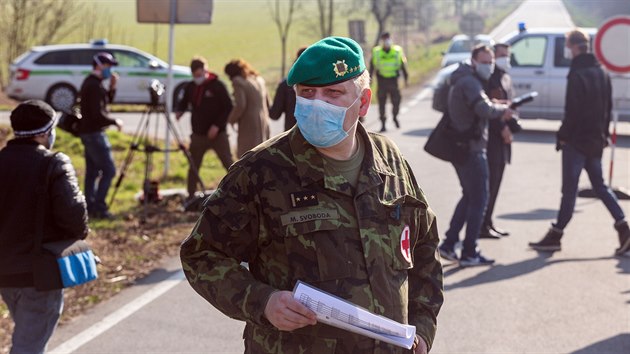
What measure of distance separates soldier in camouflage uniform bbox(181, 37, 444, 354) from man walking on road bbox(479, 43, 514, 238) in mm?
6862

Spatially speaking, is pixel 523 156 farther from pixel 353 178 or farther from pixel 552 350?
pixel 353 178

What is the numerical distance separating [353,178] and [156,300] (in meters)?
5.25

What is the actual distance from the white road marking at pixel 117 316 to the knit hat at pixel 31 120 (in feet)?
6.40

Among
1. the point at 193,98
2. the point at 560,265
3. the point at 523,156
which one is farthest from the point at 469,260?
the point at 523,156

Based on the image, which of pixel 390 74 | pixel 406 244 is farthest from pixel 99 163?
pixel 390 74

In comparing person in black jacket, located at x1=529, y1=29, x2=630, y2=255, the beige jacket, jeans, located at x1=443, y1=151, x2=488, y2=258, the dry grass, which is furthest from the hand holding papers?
the beige jacket

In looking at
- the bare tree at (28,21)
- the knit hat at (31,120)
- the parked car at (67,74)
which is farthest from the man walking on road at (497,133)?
the bare tree at (28,21)

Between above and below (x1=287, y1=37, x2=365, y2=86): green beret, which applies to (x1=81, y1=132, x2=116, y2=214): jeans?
below

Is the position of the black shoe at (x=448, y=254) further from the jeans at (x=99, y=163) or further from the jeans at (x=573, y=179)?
the jeans at (x=99, y=163)

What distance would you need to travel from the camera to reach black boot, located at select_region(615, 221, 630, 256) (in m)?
9.85

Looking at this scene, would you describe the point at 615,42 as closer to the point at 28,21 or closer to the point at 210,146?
the point at 210,146

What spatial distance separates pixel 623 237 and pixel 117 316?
4.78 metres

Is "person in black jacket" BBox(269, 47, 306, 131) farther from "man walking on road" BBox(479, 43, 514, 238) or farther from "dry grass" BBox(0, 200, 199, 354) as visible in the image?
"man walking on road" BBox(479, 43, 514, 238)

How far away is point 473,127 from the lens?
9.30m
